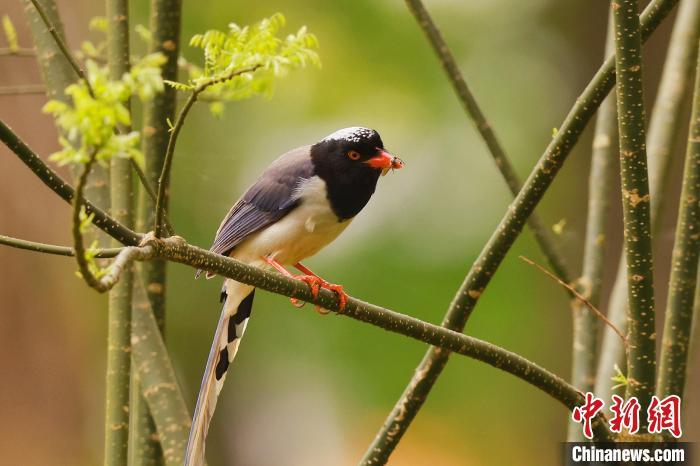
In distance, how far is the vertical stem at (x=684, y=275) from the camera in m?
2.18

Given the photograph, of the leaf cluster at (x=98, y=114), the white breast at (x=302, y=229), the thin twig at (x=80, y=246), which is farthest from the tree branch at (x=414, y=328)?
the white breast at (x=302, y=229)

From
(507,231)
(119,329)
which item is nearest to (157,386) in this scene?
(119,329)

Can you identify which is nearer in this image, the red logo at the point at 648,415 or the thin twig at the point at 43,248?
the thin twig at the point at 43,248

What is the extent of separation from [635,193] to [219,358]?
1474mm

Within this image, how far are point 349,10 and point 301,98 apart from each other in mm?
692

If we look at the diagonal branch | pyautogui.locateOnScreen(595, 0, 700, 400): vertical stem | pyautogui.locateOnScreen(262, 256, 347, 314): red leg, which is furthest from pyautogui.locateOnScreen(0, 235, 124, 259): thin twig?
pyautogui.locateOnScreen(595, 0, 700, 400): vertical stem

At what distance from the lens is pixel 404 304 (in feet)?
16.0

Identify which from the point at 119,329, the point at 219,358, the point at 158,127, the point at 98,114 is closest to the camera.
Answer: the point at 98,114

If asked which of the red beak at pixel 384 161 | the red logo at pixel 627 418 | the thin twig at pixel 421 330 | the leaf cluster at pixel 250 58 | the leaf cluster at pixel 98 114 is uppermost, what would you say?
the red beak at pixel 384 161

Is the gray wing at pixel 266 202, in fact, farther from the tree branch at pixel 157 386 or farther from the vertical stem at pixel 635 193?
the vertical stem at pixel 635 193

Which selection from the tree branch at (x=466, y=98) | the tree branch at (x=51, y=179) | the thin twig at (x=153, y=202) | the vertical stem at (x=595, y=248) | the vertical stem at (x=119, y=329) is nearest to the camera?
the tree branch at (x=51, y=179)

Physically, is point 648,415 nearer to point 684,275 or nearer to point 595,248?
point 684,275

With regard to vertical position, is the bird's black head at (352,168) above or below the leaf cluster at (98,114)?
above

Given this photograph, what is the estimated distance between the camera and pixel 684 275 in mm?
2230
